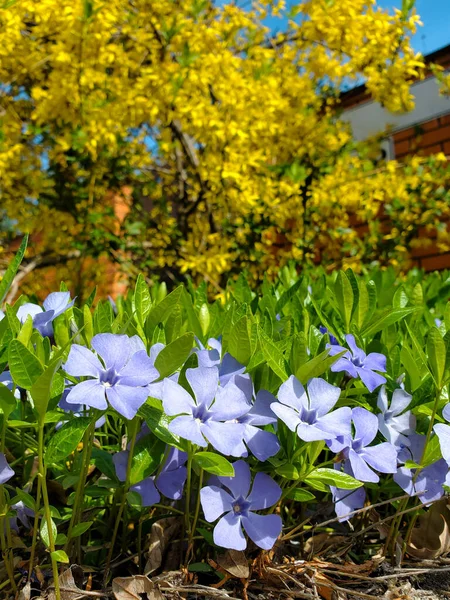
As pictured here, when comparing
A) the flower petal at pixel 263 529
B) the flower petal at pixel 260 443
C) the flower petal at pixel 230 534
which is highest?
the flower petal at pixel 260 443

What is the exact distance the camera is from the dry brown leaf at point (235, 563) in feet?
2.46

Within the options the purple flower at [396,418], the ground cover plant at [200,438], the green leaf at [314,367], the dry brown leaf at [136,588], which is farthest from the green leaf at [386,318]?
the dry brown leaf at [136,588]

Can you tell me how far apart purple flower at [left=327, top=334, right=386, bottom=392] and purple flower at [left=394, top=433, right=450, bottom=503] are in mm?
130

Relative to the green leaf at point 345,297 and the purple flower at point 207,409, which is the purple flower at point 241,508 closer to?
the purple flower at point 207,409

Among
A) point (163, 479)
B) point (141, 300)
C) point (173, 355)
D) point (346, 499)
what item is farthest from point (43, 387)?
point (346, 499)

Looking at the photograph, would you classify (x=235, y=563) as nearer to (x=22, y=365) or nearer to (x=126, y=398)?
(x=126, y=398)

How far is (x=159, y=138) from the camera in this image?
4.32 meters

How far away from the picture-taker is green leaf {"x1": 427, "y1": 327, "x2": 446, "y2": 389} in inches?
31.9

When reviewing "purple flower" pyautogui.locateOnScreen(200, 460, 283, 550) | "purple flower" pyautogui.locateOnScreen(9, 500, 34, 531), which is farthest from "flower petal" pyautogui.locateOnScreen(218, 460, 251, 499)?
"purple flower" pyautogui.locateOnScreen(9, 500, 34, 531)

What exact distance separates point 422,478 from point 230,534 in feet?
1.08

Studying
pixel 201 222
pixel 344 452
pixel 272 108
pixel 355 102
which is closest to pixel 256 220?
pixel 201 222

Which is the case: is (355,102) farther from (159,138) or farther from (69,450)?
A: (69,450)

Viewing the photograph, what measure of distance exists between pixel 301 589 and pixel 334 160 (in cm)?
424

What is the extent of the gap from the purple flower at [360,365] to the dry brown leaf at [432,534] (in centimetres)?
25
